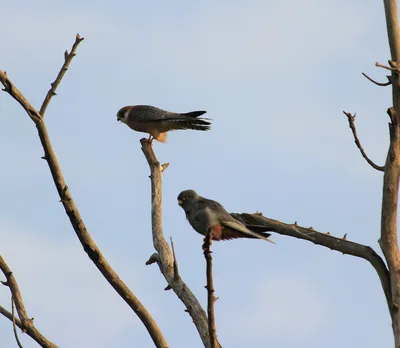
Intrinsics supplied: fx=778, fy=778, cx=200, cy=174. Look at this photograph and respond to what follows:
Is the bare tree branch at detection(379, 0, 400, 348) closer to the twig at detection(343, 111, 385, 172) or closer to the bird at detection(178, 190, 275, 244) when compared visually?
the twig at detection(343, 111, 385, 172)

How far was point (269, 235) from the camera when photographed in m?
5.40

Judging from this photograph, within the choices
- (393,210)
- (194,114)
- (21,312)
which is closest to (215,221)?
(393,210)

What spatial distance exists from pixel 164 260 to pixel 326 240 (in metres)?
1.05

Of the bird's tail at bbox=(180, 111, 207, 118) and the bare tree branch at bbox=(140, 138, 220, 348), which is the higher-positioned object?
the bird's tail at bbox=(180, 111, 207, 118)

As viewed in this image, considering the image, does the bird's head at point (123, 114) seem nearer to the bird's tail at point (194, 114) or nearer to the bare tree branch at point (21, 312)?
the bird's tail at point (194, 114)

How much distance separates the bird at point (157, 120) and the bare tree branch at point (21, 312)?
3765 millimetres

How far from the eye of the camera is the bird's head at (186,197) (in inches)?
236

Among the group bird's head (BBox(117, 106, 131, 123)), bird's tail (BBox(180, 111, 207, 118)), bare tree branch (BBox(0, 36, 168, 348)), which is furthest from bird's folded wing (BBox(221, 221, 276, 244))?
bird's head (BBox(117, 106, 131, 123))

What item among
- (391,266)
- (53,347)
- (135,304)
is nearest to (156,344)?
(135,304)

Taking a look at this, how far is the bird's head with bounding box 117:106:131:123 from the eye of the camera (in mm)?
9414

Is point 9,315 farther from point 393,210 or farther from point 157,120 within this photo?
point 157,120

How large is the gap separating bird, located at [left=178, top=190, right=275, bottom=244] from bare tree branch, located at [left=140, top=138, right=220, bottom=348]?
1.28 feet

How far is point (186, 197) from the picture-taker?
6.06 metres

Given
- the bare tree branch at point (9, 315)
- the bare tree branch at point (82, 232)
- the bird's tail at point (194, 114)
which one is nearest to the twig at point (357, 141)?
the bare tree branch at point (82, 232)
